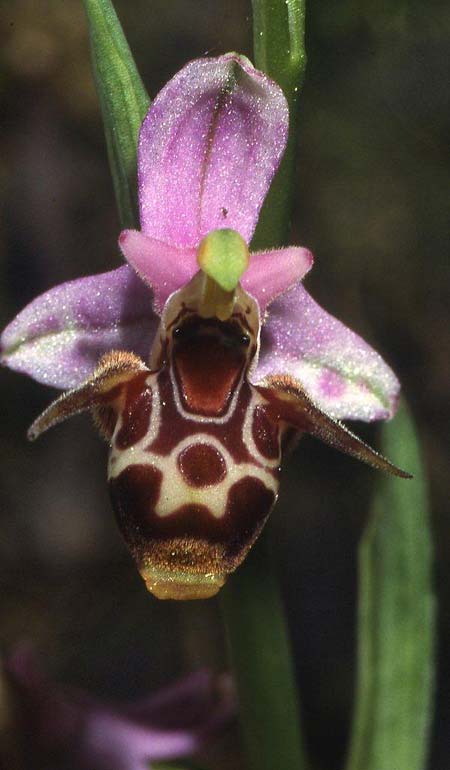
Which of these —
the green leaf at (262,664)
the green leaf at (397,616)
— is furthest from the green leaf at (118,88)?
the green leaf at (397,616)

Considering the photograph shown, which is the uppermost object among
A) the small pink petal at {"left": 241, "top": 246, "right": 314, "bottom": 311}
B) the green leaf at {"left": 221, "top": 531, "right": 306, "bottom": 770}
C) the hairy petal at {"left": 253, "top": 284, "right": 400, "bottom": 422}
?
the small pink petal at {"left": 241, "top": 246, "right": 314, "bottom": 311}

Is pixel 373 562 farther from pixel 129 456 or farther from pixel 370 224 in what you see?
pixel 370 224

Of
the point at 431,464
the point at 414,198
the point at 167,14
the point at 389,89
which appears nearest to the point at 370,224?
the point at 414,198

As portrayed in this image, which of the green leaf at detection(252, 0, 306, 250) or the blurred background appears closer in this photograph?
the green leaf at detection(252, 0, 306, 250)

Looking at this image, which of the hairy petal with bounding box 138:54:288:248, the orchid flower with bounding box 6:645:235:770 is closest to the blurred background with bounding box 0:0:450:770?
the orchid flower with bounding box 6:645:235:770

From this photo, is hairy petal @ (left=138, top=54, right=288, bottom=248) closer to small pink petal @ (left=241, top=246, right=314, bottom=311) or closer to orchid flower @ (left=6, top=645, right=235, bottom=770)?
small pink petal @ (left=241, top=246, right=314, bottom=311)

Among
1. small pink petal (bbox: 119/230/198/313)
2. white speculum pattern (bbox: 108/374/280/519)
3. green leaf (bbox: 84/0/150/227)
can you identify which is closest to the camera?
white speculum pattern (bbox: 108/374/280/519)
